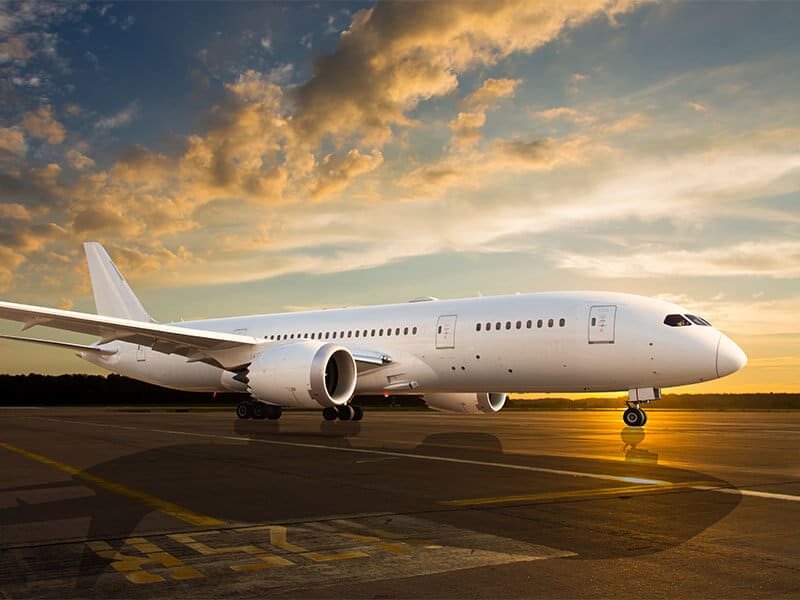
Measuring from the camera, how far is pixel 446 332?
22.3 m

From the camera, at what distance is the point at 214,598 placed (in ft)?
14.4

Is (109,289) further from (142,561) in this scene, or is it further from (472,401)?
(142,561)

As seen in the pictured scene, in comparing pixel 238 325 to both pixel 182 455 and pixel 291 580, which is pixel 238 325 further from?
pixel 291 580

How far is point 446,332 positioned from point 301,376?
5380 millimetres

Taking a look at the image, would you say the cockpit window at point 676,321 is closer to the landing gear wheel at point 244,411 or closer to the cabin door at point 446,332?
the cabin door at point 446,332

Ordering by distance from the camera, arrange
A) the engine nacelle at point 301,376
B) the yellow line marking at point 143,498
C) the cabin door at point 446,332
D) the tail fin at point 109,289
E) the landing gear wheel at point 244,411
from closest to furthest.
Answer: the yellow line marking at point 143,498, the engine nacelle at point 301,376, the cabin door at point 446,332, the landing gear wheel at point 244,411, the tail fin at point 109,289

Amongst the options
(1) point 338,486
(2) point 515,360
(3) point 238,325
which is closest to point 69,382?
(3) point 238,325

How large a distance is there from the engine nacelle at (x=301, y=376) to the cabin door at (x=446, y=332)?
3.28 meters

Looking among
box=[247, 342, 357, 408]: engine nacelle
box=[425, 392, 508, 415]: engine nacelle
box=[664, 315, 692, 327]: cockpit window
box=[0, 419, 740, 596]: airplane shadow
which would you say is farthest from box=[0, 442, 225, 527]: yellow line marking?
box=[425, 392, 508, 415]: engine nacelle

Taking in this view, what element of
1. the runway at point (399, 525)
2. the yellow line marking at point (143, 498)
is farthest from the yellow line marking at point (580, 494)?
the yellow line marking at point (143, 498)

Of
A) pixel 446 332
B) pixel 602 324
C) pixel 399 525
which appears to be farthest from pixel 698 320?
pixel 399 525

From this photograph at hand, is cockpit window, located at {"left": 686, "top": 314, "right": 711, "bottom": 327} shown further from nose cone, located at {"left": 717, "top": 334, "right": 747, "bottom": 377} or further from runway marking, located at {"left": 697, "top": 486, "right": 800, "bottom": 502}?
runway marking, located at {"left": 697, "top": 486, "right": 800, "bottom": 502}

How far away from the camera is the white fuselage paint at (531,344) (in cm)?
1866

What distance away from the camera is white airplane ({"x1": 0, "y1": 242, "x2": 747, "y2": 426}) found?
61.3 feet
